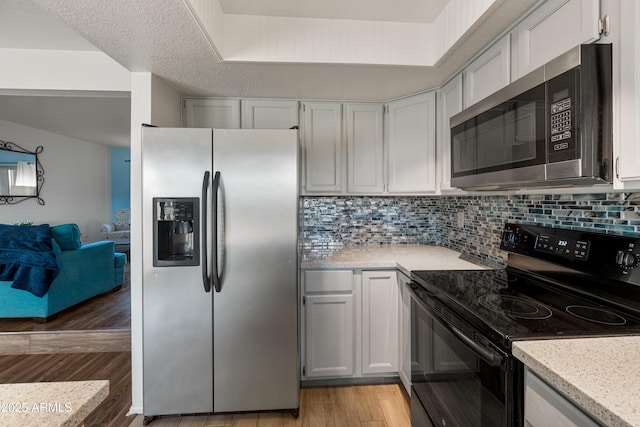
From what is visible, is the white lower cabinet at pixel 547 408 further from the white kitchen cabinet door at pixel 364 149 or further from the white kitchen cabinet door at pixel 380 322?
the white kitchen cabinet door at pixel 364 149

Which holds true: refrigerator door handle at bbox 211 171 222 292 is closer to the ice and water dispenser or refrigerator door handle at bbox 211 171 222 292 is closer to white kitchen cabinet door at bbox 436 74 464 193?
the ice and water dispenser

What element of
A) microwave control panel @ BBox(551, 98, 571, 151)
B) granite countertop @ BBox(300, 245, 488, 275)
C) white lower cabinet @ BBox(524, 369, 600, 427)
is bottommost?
white lower cabinet @ BBox(524, 369, 600, 427)

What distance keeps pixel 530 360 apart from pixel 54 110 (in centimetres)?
503

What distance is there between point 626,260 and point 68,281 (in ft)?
13.5

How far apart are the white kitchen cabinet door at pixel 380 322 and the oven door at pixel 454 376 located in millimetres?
352

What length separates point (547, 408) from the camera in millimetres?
739

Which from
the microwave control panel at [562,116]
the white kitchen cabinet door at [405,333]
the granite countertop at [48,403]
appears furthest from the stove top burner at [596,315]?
the granite countertop at [48,403]

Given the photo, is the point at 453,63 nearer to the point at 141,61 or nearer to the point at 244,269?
the point at 244,269

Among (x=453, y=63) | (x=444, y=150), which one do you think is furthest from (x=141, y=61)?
(x=444, y=150)

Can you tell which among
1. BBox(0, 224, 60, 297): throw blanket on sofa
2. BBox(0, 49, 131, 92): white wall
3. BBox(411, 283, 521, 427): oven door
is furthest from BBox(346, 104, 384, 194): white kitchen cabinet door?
BBox(0, 224, 60, 297): throw blanket on sofa

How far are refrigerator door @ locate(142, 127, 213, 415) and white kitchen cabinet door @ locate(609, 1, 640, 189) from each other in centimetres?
170

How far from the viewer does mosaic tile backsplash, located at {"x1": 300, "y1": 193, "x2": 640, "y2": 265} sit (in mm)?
1786

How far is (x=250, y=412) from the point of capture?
1.79 meters

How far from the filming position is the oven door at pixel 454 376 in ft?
2.90
